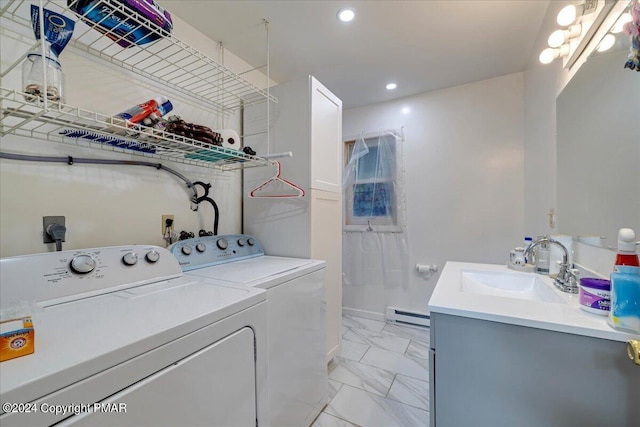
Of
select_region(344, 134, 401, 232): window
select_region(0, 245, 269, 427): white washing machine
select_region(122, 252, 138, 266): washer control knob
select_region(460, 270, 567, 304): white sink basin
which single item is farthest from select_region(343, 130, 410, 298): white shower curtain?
select_region(122, 252, 138, 266): washer control knob

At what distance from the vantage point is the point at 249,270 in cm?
133

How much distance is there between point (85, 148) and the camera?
123 cm

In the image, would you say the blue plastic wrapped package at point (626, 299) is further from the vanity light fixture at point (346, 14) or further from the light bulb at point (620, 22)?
the vanity light fixture at point (346, 14)

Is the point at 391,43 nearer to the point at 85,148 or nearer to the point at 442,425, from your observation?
the point at 85,148

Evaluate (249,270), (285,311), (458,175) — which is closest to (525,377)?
(285,311)

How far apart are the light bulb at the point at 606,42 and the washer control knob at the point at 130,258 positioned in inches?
82.0

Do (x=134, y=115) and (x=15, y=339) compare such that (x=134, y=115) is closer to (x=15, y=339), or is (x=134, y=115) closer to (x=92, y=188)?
(x=92, y=188)

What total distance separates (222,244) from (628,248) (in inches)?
67.2

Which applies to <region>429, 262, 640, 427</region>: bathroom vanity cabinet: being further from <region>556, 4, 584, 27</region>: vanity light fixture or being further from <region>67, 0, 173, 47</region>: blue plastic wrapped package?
<region>67, 0, 173, 47</region>: blue plastic wrapped package

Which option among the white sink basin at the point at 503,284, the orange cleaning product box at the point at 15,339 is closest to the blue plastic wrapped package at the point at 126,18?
the orange cleaning product box at the point at 15,339

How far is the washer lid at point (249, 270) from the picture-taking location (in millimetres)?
1166

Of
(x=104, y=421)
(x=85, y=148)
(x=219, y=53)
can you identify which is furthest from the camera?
(x=219, y=53)

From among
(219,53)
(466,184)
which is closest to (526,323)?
(466,184)

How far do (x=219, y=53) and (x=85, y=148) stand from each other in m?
1.22
